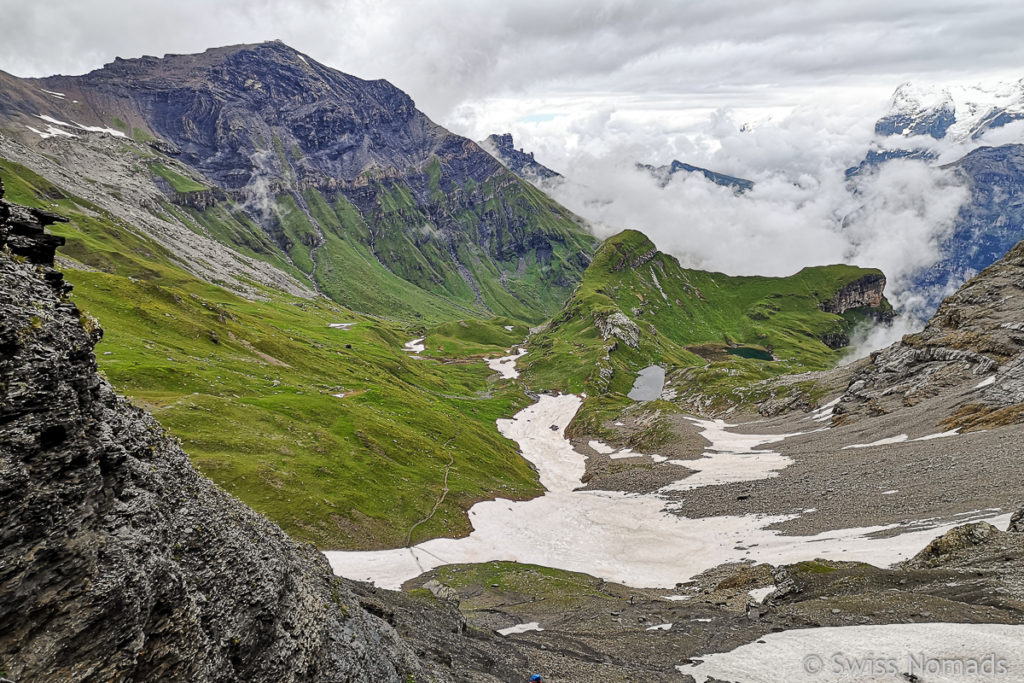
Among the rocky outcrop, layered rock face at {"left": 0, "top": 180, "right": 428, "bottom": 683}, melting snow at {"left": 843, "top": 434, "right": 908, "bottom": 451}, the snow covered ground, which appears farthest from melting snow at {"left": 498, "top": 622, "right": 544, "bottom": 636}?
melting snow at {"left": 843, "top": 434, "right": 908, "bottom": 451}

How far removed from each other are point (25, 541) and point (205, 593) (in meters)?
7.60

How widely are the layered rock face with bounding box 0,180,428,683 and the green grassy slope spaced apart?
45.3m

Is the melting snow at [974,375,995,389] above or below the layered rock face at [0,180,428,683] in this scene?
above

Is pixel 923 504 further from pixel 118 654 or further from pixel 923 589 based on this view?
pixel 118 654

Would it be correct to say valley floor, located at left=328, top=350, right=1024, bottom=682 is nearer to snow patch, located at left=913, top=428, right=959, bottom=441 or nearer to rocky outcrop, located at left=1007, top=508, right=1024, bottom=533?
snow patch, located at left=913, top=428, right=959, bottom=441

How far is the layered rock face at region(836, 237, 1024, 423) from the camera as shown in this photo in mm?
93750

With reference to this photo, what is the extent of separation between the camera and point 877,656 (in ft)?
107

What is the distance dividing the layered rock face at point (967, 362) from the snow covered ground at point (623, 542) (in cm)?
4340

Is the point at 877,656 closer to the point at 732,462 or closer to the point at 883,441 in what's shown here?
the point at 883,441

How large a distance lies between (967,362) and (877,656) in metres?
123

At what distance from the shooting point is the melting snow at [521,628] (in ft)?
161

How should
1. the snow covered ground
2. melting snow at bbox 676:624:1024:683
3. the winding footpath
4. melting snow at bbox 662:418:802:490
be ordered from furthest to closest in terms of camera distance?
melting snow at bbox 662:418:802:490 → the winding footpath → the snow covered ground → melting snow at bbox 676:624:1024:683

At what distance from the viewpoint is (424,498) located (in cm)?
8500

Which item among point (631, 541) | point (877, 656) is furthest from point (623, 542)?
point (877, 656)
